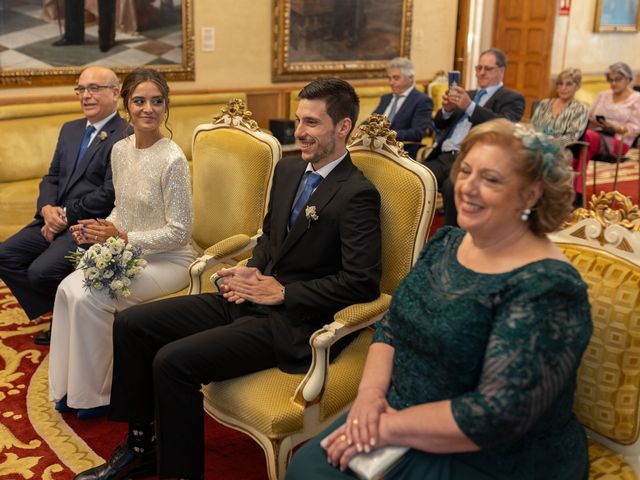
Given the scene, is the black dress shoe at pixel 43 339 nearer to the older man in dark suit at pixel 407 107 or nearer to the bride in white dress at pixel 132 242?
the bride in white dress at pixel 132 242

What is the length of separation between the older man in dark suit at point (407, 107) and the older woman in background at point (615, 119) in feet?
5.35

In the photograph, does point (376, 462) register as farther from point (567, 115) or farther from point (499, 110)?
point (567, 115)

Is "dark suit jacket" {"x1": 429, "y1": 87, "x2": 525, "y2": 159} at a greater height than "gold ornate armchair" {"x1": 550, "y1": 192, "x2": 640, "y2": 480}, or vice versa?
"dark suit jacket" {"x1": 429, "y1": 87, "x2": 525, "y2": 159}

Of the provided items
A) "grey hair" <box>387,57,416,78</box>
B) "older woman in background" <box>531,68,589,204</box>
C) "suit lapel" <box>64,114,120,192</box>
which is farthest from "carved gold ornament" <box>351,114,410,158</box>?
"older woman in background" <box>531,68,589,204</box>

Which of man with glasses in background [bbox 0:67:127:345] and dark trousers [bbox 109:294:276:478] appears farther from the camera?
man with glasses in background [bbox 0:67:127:345]

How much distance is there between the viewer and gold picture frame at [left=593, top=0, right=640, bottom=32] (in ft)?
39.7

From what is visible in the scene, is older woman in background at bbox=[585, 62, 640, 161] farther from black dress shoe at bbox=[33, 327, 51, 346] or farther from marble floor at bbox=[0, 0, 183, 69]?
black dress shoe at bbox=[33, 327, 51, 346]

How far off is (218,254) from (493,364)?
1.77 m

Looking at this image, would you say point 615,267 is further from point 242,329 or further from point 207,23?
point 207,23

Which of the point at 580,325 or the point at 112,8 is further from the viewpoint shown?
the point at 112,8

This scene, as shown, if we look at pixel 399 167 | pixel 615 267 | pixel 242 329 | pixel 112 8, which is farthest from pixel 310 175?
pixel 112 8

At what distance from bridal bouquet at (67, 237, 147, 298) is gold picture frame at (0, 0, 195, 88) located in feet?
11.3

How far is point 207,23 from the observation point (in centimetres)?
707

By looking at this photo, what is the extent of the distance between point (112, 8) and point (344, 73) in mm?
2952
